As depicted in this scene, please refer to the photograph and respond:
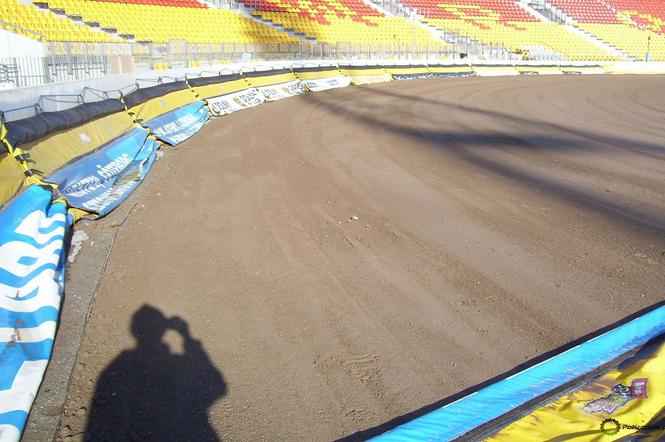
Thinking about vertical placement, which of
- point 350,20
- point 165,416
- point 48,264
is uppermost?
point 350,20

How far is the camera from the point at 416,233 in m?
7.34

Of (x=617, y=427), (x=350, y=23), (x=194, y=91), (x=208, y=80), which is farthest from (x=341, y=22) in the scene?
(x=617, y=427)

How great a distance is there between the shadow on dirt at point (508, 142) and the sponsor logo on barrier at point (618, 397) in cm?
399

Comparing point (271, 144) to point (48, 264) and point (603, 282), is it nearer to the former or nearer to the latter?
point (48, 264)

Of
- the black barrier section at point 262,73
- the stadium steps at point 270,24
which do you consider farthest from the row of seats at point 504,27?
the black barrier section at point 262,73

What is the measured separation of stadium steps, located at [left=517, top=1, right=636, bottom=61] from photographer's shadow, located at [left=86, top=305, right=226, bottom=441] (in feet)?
185

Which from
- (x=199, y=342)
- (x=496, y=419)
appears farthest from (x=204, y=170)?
(x=496, y=419)

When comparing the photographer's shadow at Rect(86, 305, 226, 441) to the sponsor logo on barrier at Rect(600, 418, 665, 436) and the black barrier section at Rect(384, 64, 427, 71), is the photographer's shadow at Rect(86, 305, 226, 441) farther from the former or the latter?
the black barrier section at Rect(384, 64, 427, 71)

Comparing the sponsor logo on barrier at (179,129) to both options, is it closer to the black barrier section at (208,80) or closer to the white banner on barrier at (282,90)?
the black barrier section at (208,80)

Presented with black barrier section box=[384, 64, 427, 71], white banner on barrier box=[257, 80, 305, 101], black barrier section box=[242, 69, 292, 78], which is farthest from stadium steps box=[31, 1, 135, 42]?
black barrier section box=[384, 64, 427, 71]

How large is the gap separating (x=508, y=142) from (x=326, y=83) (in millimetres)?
16682

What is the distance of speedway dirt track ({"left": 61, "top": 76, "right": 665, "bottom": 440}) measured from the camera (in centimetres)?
416

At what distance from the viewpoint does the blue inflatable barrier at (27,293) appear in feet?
13.3

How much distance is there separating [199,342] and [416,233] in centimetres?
344
